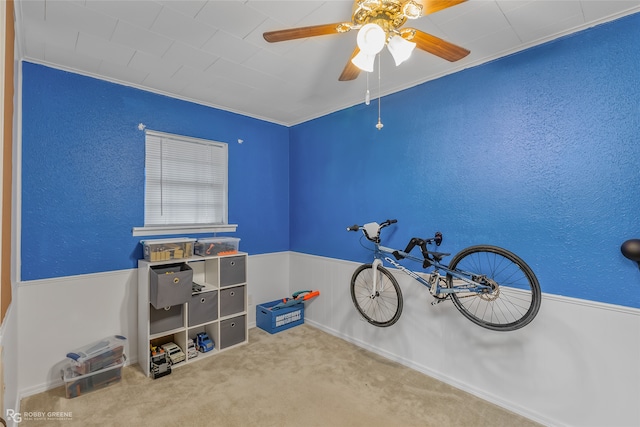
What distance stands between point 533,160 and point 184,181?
3209mm

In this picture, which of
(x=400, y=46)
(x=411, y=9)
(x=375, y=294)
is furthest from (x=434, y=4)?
(x=375, y=294)

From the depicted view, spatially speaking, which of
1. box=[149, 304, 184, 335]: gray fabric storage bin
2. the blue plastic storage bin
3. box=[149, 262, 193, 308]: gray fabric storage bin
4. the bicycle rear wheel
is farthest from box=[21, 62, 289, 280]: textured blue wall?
the bicycle rear wheel

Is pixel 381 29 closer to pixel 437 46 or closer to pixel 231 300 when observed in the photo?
pixel 437 46

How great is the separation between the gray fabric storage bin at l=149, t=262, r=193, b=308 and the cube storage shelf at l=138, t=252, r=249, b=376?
0.20 feet

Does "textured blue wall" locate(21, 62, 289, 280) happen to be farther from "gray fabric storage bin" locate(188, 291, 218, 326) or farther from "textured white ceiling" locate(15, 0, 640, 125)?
"gray fabric storage bin" locate(188, 291, 218, 326)

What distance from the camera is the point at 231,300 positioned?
3193 millimetres

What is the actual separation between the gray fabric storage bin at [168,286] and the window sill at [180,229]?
399 mm

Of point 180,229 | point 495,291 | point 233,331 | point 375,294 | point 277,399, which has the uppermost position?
point 180,229

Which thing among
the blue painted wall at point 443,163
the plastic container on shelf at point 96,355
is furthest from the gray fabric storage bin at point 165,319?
the blue painted wall at point 443,163

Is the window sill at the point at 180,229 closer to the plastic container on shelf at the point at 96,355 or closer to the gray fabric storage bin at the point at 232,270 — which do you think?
the gray fabric storage bin at the point at 232,270

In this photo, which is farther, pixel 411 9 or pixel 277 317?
pixel 277 317

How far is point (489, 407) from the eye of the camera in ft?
7.46

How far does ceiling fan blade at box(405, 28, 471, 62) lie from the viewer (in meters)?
1.60

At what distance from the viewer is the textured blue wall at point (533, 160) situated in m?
1.89
